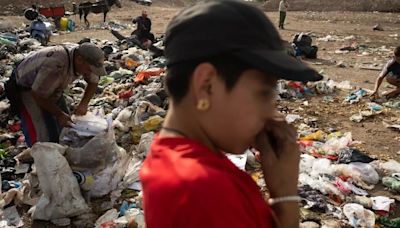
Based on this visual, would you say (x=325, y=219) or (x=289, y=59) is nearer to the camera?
(x=289, y=59)

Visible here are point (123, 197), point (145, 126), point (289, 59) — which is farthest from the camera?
point (145, 126)

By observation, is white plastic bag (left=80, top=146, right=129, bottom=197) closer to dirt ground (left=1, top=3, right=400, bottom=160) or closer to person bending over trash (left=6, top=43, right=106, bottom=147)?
person bending over trash (left=6, top=43, right=106, bottom=147)

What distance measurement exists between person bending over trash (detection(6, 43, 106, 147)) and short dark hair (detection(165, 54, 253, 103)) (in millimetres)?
2824

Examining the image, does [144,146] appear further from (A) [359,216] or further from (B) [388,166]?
(B) [388,166]

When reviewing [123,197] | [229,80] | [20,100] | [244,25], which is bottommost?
[123,197]

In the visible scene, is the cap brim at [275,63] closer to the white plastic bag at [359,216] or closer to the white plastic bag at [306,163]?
the white plastic bag at [359,216]

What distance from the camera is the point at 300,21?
19.6 m

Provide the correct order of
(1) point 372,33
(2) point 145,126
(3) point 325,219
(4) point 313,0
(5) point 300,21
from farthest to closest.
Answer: (4) point 313,0 < (5) point 300,21 < (1) point 372,33 < (2) point 145,126 < (3) point 325,219

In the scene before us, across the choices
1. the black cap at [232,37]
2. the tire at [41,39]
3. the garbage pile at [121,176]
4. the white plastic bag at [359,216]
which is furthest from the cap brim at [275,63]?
the tire at [41,39]

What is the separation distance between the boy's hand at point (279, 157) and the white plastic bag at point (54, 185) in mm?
2758

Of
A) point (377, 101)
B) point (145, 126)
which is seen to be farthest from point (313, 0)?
point (145, 126)

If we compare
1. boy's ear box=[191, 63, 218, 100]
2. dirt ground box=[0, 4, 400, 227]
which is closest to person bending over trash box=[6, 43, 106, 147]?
dirt ground box=[0, 4, 400, 227]

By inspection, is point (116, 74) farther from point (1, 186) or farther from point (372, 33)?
point (372, 33)

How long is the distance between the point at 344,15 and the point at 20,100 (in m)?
20.3
